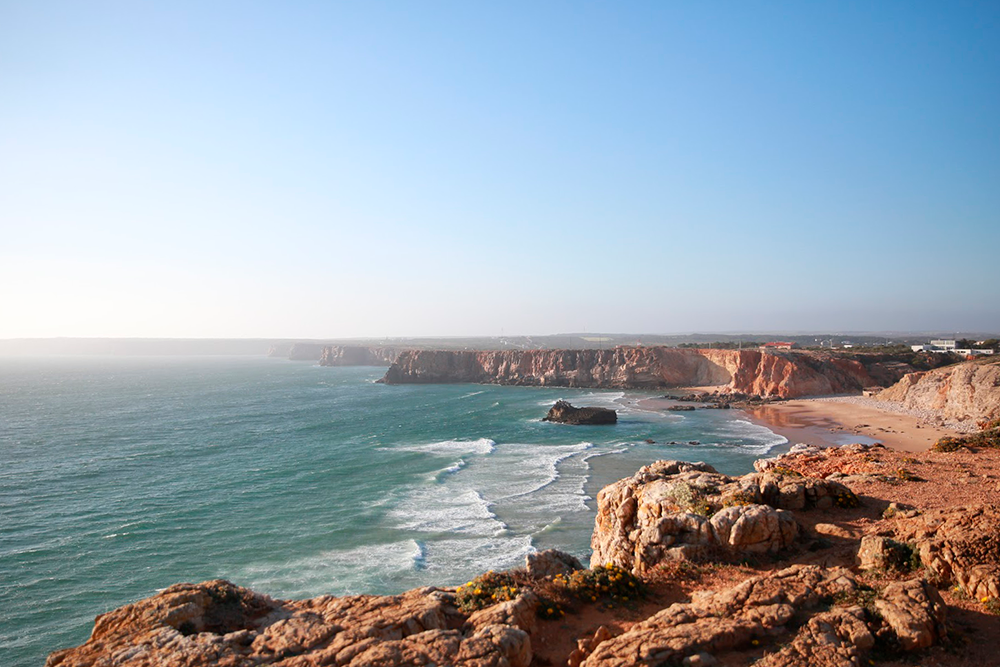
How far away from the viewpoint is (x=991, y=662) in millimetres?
7434

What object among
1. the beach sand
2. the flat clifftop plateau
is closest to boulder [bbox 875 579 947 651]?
the beach sand

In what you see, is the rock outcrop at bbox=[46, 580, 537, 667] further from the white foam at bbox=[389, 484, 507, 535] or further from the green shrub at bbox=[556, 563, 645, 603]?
the white foam at bbox=[389, 484, 507, 535]

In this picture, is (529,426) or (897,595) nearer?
(897,595)

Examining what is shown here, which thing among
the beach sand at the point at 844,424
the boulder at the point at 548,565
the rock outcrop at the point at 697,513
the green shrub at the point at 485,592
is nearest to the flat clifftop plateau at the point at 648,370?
the beach sand at the point at 844,424

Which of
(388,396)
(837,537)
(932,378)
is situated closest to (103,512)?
(837,537)

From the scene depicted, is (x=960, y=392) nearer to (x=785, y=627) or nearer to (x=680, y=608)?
(x=785, y=627)

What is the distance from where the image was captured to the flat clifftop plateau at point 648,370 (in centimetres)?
6881

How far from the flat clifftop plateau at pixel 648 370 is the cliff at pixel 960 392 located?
14.5 meters

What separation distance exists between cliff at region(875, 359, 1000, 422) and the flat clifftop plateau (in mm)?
14452

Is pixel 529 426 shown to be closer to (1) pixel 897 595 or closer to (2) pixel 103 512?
(2) pixel 103 512

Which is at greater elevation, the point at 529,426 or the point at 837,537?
the point at 837,537

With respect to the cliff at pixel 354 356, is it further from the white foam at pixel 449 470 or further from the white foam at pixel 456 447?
the white foam at pixel 449 470

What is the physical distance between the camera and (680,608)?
868 centimetres

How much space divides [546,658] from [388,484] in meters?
25.5
